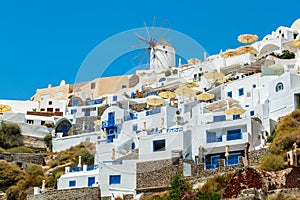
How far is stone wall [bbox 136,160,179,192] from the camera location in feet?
126

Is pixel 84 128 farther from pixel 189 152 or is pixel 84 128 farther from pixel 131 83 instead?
pixel 189 152

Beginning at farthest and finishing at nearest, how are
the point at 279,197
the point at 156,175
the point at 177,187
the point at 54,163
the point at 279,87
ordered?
the point at 54,163
the point at 279,87
the point at 156,175
the point at 177,187
the point at 279,197

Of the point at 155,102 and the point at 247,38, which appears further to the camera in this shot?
the point at 247,38

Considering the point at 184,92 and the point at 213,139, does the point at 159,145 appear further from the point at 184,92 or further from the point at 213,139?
the point at 184,92

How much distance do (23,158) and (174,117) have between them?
14.5 m

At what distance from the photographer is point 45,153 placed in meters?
57.2

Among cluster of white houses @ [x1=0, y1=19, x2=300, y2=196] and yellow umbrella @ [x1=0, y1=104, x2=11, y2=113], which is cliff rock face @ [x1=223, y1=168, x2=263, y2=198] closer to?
cluster of white houses @ [x1=0, y1=19, x2=300, y2=196]

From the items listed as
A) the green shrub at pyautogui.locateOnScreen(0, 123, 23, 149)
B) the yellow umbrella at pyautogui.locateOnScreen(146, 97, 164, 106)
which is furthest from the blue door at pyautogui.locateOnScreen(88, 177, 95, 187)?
the green shrub at pyautogui.locateOnScreen(0, 123, 23, 149)

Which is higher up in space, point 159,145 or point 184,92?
point 184,92

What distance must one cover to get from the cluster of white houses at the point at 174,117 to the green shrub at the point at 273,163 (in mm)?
5128

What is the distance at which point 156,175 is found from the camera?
39.0m

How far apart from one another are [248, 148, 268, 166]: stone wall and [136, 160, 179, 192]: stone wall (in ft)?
14.9

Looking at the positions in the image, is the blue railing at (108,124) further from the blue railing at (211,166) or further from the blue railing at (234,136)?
the blue railing at (211,166)

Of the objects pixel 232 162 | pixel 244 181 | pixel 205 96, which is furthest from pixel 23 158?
pixel 244 181
